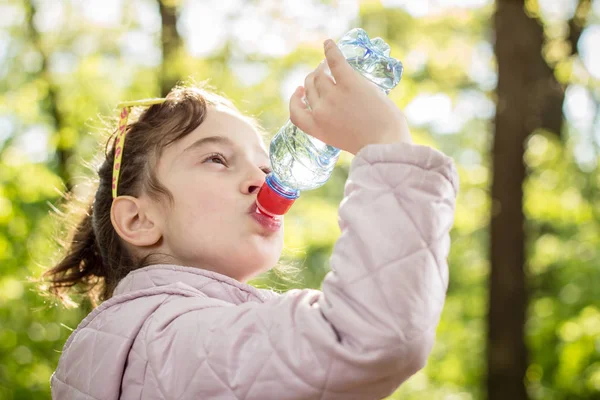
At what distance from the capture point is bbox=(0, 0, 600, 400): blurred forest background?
590 centimetres

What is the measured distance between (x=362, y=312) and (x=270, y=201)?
54 cm

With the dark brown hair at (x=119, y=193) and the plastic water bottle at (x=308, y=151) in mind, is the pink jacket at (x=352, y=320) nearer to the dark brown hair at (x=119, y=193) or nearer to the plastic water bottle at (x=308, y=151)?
the plastic water bottle at (x=308, y=151)

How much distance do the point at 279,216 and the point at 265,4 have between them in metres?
5.03

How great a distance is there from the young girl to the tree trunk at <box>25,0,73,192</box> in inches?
216

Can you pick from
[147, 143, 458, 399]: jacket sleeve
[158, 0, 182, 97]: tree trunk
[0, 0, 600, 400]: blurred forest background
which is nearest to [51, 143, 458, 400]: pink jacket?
[147, 143, 458, 399]: jacket sleeve

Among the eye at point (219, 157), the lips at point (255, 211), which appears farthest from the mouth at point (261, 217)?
the eye at point (219, 157)

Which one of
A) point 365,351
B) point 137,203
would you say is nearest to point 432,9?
point 137,203

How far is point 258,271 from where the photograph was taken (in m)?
1.77

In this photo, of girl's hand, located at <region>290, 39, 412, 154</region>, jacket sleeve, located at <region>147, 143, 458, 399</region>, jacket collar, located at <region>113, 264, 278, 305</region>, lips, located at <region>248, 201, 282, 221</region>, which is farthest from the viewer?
lips, located at <region>248, 201, 282, 221</region>

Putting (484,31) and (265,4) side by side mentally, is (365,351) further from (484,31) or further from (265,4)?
(484,31)

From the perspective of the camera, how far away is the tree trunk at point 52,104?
7.20 metres

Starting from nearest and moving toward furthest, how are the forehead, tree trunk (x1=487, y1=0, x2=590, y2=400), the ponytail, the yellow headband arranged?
the forehead, the yellow headband, the ponytail, tree trunk (x1=487, y1=0, x2=590, y2=400)

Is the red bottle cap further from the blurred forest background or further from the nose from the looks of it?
the blurred forest background

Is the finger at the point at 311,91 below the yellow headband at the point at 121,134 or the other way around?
the other way around
